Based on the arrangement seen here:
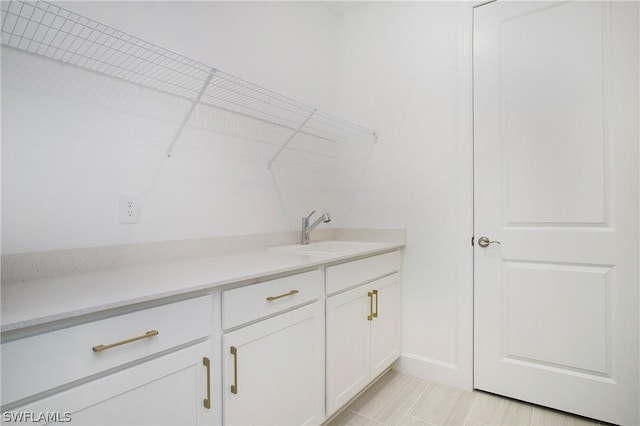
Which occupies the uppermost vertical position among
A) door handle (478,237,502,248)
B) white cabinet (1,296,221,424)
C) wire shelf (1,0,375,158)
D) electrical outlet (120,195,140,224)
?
wire shelf (1,0,375,158)

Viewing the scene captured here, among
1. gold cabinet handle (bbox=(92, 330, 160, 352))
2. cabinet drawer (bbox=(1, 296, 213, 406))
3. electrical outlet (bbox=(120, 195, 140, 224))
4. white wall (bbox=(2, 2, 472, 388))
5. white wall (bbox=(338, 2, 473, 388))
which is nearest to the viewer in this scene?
cabinet drawer (bbox=(1, 296, 213, 406))

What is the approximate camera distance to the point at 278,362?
1.28 meters

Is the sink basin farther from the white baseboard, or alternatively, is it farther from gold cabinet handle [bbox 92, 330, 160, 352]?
gold cabinet handle [bbox 92, 330, 160, 352]

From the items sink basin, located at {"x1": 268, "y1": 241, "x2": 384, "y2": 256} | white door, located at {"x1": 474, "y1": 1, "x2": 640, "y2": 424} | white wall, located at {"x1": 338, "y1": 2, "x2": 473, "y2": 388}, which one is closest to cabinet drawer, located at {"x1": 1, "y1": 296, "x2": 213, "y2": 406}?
sink basin, located at {"x1": 268, "y1": 241, "x2": 384, "y2": 256}

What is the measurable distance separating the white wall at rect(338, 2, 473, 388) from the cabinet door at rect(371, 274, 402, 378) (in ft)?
0.34

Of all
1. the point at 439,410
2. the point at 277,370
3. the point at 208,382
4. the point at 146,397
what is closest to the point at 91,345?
the point at 146,397

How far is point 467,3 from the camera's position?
1.98m

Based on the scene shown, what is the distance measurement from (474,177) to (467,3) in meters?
1.01

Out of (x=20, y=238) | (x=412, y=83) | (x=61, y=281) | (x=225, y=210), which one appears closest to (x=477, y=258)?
(x=412, y=83)

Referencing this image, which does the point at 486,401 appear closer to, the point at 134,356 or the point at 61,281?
the point at 134,356

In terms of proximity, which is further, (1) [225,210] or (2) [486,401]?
(2) [486,401]

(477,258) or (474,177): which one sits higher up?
(474,177)

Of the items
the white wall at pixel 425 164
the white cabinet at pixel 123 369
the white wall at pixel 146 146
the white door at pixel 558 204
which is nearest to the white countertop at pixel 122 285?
the white cabinet at pixel 123 369

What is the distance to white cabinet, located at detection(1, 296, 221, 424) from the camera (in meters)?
0.72
